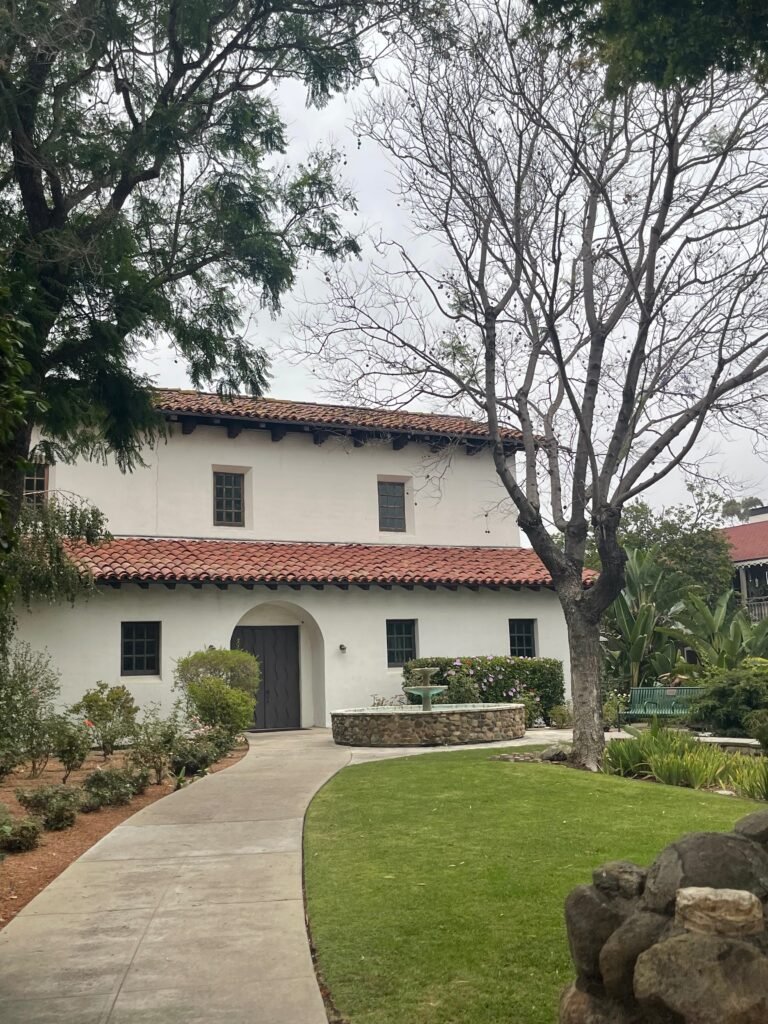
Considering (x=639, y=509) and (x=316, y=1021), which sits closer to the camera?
(x=316, y=1021)

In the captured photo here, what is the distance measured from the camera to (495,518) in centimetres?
2706

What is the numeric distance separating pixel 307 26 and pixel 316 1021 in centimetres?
1066

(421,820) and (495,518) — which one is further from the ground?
(495,518)

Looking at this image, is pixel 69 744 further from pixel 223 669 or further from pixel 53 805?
pixel 223 669

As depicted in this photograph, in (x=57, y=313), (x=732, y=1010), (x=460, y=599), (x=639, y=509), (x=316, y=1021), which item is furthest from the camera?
(x=639, y=509)

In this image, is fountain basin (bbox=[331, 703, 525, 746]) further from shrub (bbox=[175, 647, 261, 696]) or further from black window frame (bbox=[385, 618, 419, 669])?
black window frame (bbox=[385, 618, 419, 669])

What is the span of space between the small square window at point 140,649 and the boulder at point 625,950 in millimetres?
17886

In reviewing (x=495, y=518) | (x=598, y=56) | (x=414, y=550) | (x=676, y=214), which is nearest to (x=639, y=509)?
(x=495, y=518)

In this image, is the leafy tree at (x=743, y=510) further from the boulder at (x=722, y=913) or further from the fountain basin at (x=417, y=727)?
the boulder at (x=722, y=913)

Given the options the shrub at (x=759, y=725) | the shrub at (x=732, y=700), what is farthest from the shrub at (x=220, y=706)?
the shrub at (x=759, y=725)

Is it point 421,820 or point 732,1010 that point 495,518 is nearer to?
point 421,820

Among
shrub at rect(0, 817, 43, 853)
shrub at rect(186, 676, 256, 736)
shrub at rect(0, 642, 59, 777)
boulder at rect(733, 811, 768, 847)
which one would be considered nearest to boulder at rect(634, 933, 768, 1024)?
boulder at rect(733, 811, 768, 847)

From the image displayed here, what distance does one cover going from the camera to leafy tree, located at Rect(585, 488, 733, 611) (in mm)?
34719

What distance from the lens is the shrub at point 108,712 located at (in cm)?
1595
